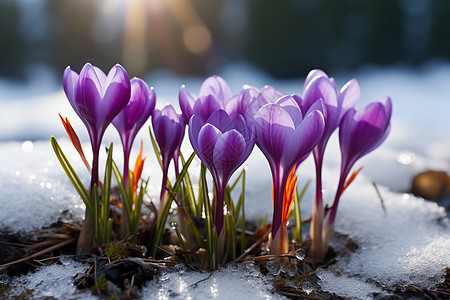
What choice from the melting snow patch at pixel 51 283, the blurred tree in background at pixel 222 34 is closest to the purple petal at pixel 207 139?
the melting snow patch at pixel 51 283

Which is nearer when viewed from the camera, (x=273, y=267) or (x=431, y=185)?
(x=273, y=267)

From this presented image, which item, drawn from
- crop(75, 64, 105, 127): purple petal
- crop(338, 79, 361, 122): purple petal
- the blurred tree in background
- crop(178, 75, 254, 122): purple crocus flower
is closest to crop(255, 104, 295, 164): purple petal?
crop(178, 75, 254, 122): purple crocus flower

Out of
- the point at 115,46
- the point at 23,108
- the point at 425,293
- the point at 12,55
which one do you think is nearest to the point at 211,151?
the point at 425,293

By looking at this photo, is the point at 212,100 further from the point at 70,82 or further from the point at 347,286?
the point at 347,286

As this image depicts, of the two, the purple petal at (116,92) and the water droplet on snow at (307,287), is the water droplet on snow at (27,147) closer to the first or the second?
the purple petal at (116,92)

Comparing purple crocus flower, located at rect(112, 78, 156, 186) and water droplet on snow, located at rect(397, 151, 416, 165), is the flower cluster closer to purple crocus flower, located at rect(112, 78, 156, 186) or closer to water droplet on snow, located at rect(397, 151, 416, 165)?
purple crocus flower, located at rect(112, 78, 156, 186)

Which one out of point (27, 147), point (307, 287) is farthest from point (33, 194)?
point (307, 287)

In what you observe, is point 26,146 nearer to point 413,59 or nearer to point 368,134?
point 368,134
